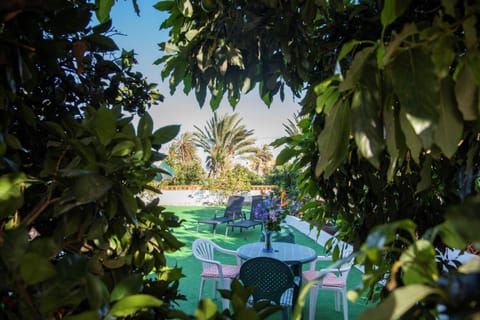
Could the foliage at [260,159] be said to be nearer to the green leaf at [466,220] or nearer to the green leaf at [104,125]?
the green leaf at [104,125]

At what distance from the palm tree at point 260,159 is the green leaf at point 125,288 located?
21148 millimetres

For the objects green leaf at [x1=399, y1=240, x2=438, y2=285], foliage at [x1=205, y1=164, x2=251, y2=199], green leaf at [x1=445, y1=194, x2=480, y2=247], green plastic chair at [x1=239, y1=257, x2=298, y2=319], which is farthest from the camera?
foliage at [x1=205, y1=164, x2=251, y2=199]

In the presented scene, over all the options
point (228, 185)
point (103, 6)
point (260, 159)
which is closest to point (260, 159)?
point (260, 159)

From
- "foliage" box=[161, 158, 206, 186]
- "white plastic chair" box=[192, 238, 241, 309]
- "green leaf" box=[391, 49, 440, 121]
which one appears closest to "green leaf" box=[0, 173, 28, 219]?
"green leaf" box=[391, 49, 440, 121]

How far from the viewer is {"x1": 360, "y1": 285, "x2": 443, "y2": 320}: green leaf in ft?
0.88

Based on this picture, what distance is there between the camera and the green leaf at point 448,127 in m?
0.42

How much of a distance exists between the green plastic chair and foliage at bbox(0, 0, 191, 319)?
7.17 feet

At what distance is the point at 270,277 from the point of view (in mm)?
2971

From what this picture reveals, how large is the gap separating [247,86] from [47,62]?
27.5 inches

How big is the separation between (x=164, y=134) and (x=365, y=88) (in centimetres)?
45

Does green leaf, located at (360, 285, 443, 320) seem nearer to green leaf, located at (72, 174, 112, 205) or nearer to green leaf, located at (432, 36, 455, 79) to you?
green leaf, located at (432, 36, 455, 79)

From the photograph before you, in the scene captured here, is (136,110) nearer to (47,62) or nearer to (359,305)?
(47,62)

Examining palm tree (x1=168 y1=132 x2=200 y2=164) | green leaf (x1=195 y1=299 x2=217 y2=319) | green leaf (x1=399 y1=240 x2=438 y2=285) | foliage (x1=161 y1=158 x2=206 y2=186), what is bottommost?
foliage (x1=161 y1=158 x2=206 y2=186)

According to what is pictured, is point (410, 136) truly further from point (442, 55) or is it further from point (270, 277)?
point (270, 277)
